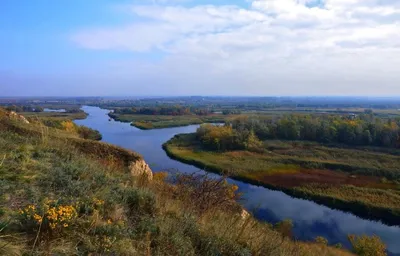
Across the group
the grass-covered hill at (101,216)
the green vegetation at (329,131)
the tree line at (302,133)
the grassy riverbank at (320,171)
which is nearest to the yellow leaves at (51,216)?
the grass-covered hill at (101,216)

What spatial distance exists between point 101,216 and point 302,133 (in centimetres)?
5806

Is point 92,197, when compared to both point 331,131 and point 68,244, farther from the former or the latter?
point 331,131

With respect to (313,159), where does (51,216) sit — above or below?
above

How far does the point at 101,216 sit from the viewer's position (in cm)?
359

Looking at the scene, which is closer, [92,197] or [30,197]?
[30,197]

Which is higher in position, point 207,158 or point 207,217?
point 207,217

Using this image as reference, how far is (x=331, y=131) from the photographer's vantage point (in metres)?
54.7

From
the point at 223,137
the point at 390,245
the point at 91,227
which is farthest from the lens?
the point at 223,137

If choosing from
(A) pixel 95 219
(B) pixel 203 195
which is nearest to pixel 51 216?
(A) pixel 95 219

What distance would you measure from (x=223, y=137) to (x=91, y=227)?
47282 mm

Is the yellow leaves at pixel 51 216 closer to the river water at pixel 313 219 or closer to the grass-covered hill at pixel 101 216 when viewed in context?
the grass-covered hill at pixel 101 216

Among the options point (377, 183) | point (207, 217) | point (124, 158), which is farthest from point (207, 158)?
point (207, 217)

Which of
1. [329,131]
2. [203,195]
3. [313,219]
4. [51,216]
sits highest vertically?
[51,216]

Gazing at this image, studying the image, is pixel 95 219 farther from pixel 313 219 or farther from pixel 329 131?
pixel 329 131
